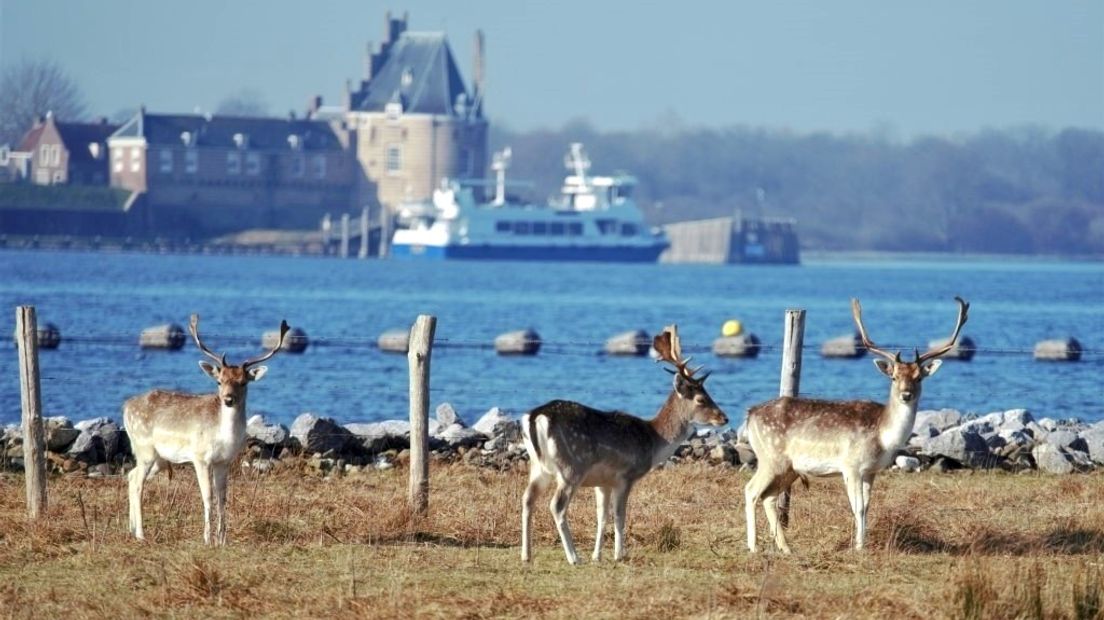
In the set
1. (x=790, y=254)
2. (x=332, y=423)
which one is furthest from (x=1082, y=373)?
(x=790, y=254)

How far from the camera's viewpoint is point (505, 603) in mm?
9336

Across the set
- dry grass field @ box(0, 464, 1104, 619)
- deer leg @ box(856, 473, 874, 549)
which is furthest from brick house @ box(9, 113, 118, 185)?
deer leg @ box(856, 473, 874, 549)

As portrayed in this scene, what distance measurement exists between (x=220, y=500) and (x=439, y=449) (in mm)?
5452

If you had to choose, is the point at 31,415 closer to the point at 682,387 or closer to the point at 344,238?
the point at 682,387

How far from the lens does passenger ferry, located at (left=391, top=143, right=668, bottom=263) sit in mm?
131500

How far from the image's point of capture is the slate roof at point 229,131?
141875 mm

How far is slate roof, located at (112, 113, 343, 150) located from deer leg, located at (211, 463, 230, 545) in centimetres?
13189

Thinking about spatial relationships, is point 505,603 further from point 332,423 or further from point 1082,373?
point 1082,373

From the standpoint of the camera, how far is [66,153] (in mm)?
141375

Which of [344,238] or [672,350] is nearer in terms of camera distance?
[672,350]

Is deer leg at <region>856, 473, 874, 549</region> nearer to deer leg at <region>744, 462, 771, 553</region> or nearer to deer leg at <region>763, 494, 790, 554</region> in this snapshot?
deer leg at <region>763, 494, 790, 554</region>

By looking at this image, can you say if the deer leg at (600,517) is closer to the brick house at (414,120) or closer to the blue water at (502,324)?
the blue water at (502,324)

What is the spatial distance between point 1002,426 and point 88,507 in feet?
31.7

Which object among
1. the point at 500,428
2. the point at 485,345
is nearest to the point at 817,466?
the point at 500,428
